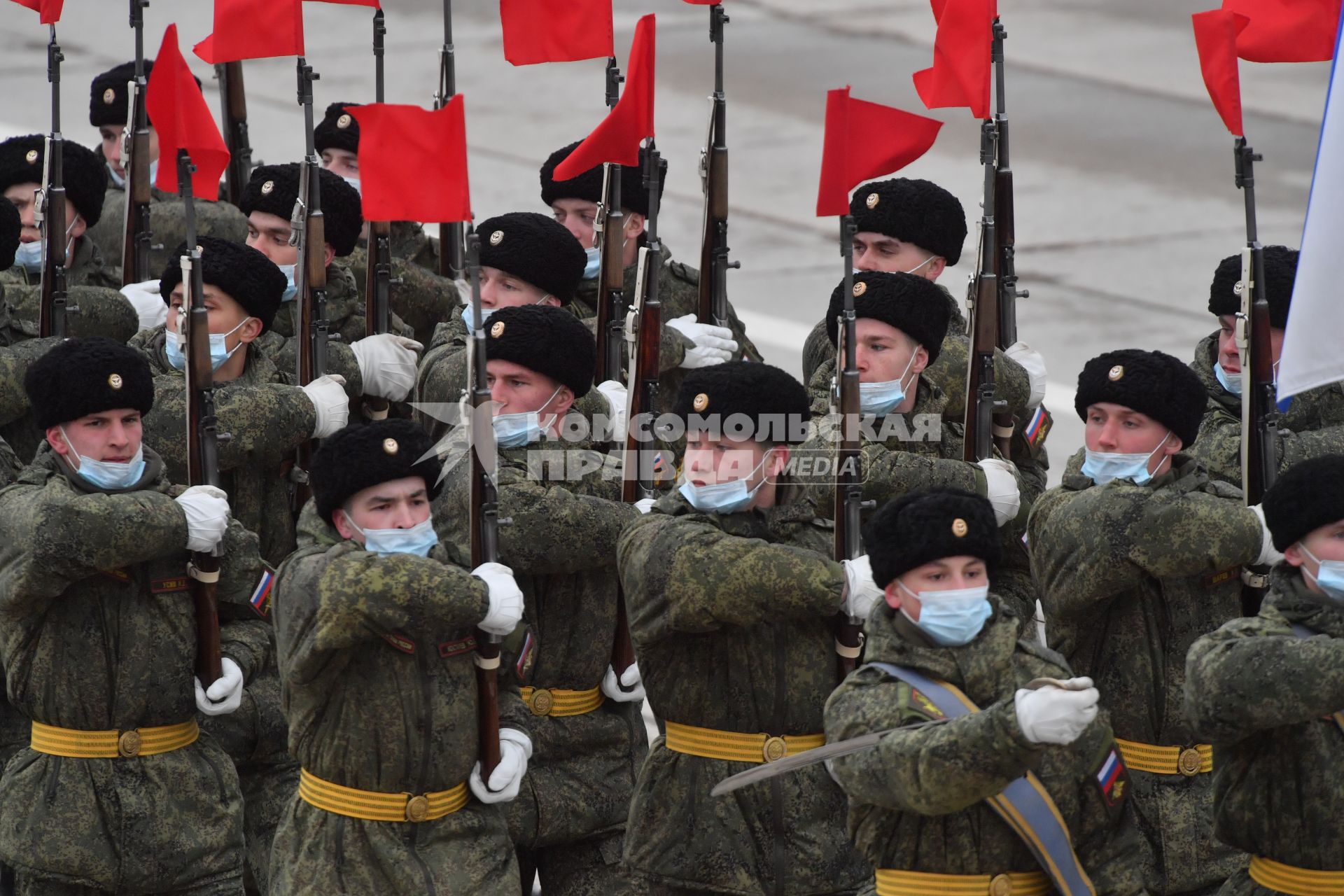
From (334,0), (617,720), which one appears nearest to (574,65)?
(334,0)

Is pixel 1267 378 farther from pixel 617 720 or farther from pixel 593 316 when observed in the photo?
pixel 593 316

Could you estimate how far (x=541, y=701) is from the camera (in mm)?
6945

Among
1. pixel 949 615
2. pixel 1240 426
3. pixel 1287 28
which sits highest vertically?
pixel 1287 28

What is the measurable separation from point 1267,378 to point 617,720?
7.41 ft

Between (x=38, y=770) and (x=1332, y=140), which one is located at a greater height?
(x=1332, y=140)

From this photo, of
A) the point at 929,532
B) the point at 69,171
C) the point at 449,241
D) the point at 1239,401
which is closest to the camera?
the point at 929,532

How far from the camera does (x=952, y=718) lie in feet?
16.6

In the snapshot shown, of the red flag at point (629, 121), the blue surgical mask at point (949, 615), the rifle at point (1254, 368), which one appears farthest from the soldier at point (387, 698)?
the rifle at point (1254, 368)

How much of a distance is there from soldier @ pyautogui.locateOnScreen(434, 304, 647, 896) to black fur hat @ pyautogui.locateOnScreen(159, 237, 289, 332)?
957 mm

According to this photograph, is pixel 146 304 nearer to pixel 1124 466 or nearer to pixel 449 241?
pixel 449 241

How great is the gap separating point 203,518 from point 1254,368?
3.18 metres

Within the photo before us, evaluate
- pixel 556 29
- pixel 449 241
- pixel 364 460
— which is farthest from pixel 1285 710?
pixel 449 241

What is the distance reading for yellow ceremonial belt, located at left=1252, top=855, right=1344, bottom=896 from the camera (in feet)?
17.8

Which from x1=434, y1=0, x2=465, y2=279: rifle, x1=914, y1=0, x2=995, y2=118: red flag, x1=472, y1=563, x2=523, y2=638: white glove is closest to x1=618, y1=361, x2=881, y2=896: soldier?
x1=472, y1=563, x2=523, y2=638: white glove
